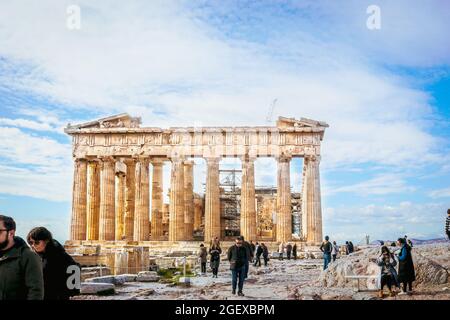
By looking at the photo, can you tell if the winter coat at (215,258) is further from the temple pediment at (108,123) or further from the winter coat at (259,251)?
the temple pediment at (108,123)

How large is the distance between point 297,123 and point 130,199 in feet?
44.2

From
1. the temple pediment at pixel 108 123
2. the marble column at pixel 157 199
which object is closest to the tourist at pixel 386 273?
the temple pediment at pixel 108 123

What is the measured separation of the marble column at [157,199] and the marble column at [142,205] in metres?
1.77

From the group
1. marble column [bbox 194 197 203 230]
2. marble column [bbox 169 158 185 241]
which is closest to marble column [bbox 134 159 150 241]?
marble column [bbox 169 158 185 241]

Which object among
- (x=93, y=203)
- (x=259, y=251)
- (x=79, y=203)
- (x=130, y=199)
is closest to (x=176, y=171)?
(x=130, y=199)

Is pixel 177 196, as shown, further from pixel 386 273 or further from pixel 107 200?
pixel 386 273

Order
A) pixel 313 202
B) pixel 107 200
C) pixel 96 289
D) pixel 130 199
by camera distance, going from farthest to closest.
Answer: pixel 130 199 → pixel 107 200 → pixel 313 202 → pixel 96 289

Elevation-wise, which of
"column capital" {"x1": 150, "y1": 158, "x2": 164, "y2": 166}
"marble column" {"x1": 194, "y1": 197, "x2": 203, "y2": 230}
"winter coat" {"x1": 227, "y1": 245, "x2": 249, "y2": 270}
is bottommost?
"winter coat" {"x1": 227, "y1": 245, "x2": 249, "y2": 270}

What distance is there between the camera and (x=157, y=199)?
132ft

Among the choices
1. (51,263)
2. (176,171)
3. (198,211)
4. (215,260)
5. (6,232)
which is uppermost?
(176,171)

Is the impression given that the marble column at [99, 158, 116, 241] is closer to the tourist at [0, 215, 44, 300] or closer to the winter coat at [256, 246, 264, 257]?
the winter coat at [256, 246, 264, 257]

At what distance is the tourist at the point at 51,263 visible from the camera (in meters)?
6.24

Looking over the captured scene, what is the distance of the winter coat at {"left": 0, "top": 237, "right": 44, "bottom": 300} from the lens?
18.1 ft

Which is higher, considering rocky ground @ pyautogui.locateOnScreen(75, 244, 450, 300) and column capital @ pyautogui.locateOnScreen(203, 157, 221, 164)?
column capital @ pyautogui.locateOnScreen(203, 157, 221, 164)
